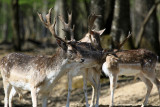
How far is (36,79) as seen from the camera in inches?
227

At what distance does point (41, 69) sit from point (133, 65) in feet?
12.2

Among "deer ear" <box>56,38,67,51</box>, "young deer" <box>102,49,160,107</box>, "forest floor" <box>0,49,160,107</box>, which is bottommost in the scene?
"forest floor" <box>0,49,160,107</box>

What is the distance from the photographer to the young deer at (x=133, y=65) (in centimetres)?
860

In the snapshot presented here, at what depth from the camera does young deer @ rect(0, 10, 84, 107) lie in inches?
221

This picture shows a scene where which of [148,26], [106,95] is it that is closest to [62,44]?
[106,95]

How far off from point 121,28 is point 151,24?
2728 millimetres

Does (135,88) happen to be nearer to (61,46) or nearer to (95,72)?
(95,72)

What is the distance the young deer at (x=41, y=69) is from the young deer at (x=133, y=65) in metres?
2.92

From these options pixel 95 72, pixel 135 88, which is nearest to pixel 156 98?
pixel 135 88

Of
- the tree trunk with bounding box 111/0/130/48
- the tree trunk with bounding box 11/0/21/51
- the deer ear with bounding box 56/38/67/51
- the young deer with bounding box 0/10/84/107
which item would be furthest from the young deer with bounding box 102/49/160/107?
the tree trunk with bounding box 11/0/21/51

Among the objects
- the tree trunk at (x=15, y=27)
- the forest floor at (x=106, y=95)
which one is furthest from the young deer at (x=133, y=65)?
the tree trunk at (x=15, y=27)

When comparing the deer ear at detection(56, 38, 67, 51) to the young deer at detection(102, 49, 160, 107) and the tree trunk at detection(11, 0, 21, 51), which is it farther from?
the tree trunk at detection(11, 0, 21, 51)

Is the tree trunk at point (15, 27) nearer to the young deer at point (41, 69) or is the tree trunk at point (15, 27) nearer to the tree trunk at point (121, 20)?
the tree trunk at point (121, 20)

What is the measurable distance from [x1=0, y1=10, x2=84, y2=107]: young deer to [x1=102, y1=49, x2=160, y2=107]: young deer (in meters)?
2.92
